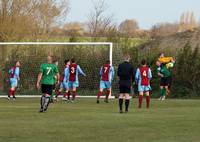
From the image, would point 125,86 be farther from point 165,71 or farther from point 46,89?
point 165,71

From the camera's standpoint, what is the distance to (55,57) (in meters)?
37.9

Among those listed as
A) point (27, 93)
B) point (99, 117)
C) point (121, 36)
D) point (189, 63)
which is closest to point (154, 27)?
point (121, 36)

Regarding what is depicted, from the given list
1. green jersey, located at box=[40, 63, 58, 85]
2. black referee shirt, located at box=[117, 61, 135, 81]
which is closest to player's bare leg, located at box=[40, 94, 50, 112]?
green jersey, located at box=[40, 63, 58, 85]

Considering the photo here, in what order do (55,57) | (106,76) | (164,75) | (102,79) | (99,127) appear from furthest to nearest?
(55,57)
(164,75)
(102,79)
(106,76)
(99,127)

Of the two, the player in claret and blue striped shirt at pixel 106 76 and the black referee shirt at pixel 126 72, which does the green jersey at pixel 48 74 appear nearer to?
the black referee shirt at pixel 126 72

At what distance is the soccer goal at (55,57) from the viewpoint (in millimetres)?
36469

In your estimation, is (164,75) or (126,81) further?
(164,75)

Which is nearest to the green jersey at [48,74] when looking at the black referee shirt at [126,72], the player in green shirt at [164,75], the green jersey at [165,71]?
the black referee shirt at [126,72]

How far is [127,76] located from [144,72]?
3.63 metres

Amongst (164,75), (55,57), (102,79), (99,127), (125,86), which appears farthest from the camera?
(55,57)

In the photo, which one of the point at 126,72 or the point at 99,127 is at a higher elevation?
the point at 126,72

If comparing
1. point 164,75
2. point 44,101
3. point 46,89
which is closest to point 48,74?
point 46,89

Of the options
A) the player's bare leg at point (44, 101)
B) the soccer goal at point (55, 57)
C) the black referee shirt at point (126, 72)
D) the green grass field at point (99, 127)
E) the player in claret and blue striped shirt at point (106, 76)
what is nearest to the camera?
the green grass field at point (99, 127)

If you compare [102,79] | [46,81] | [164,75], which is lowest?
[102,79]
